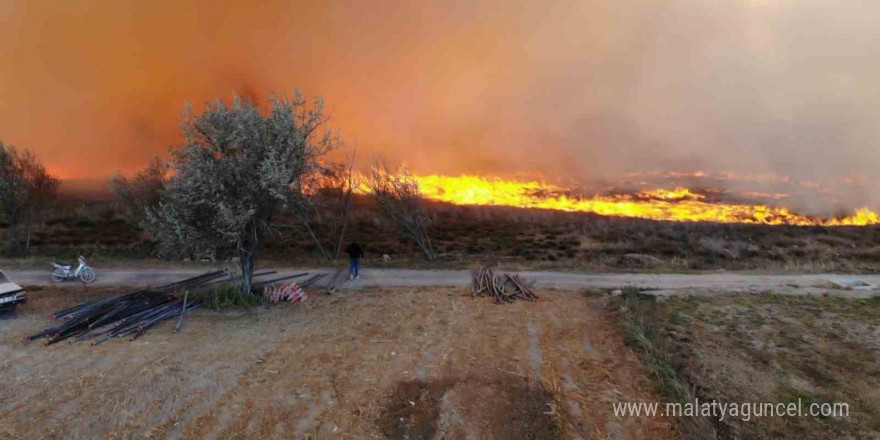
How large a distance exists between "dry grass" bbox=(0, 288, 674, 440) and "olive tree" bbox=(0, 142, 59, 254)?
67.4 ft

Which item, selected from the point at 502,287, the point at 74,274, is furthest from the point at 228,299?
the point at 74,274

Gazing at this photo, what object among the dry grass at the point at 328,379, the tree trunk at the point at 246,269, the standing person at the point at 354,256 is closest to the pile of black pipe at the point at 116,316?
the dry grass at the point at 328,379

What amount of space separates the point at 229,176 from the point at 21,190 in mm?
26183

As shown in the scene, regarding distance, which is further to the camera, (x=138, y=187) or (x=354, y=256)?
(x=138, y=187)

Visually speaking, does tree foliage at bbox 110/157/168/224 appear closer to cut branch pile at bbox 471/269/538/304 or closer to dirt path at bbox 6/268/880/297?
dirt path at bbox 6/268/880/297

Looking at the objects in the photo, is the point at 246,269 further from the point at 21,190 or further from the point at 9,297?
the point at 21,190

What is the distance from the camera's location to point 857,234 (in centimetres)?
5303

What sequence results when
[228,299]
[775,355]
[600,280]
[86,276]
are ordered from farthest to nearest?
[600,280]
[86,276]
[228,299]
[775,355]

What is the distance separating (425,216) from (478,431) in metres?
25.6

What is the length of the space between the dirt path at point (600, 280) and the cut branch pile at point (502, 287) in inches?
51.9

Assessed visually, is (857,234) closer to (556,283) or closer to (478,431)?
(556,283)

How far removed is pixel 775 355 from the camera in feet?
39.0

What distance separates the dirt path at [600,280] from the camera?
20.3 meters

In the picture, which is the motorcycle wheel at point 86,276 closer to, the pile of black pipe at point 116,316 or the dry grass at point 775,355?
the pile of black pipe at point 116,316
